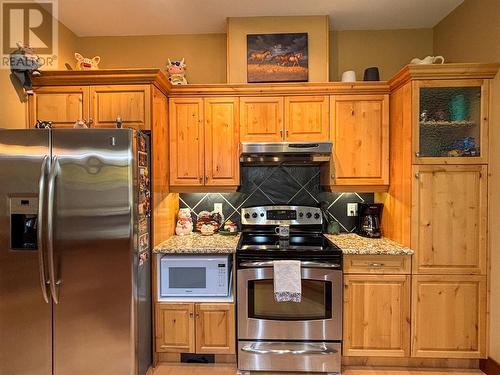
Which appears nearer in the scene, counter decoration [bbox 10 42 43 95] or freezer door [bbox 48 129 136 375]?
freezer door [bbox 48 129 136 375]

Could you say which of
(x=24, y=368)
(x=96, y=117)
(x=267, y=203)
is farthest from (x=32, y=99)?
(x=267, y=203)

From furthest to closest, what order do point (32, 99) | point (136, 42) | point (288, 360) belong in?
1. point (136, 42)
2. point (32, 99)
3. point (288, 360)

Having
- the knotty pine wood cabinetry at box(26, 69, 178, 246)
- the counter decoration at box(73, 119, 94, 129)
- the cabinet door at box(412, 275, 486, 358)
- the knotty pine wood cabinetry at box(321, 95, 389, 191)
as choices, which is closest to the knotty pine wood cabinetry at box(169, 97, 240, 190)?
the knotty pine wood cabinetry at box(26, 69, 178, 246)

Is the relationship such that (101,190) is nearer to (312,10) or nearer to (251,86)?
(251,86)

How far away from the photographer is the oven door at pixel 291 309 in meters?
A: 2.32

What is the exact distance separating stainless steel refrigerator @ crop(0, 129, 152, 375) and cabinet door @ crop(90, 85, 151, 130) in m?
0.39

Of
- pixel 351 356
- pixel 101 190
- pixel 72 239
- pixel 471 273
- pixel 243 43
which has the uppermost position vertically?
pixel 243 43

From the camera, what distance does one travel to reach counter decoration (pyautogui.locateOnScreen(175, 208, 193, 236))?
2.90 m

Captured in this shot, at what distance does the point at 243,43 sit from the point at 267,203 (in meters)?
1.52

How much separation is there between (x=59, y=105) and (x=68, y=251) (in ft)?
3.99

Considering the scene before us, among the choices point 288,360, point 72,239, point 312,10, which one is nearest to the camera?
point 72,239

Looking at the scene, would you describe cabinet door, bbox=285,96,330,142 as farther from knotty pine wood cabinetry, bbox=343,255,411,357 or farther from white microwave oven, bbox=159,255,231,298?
white microwave oven, bbox=159,255,231,298

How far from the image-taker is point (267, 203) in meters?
3.06

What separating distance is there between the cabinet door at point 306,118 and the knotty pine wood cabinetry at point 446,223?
68cm
